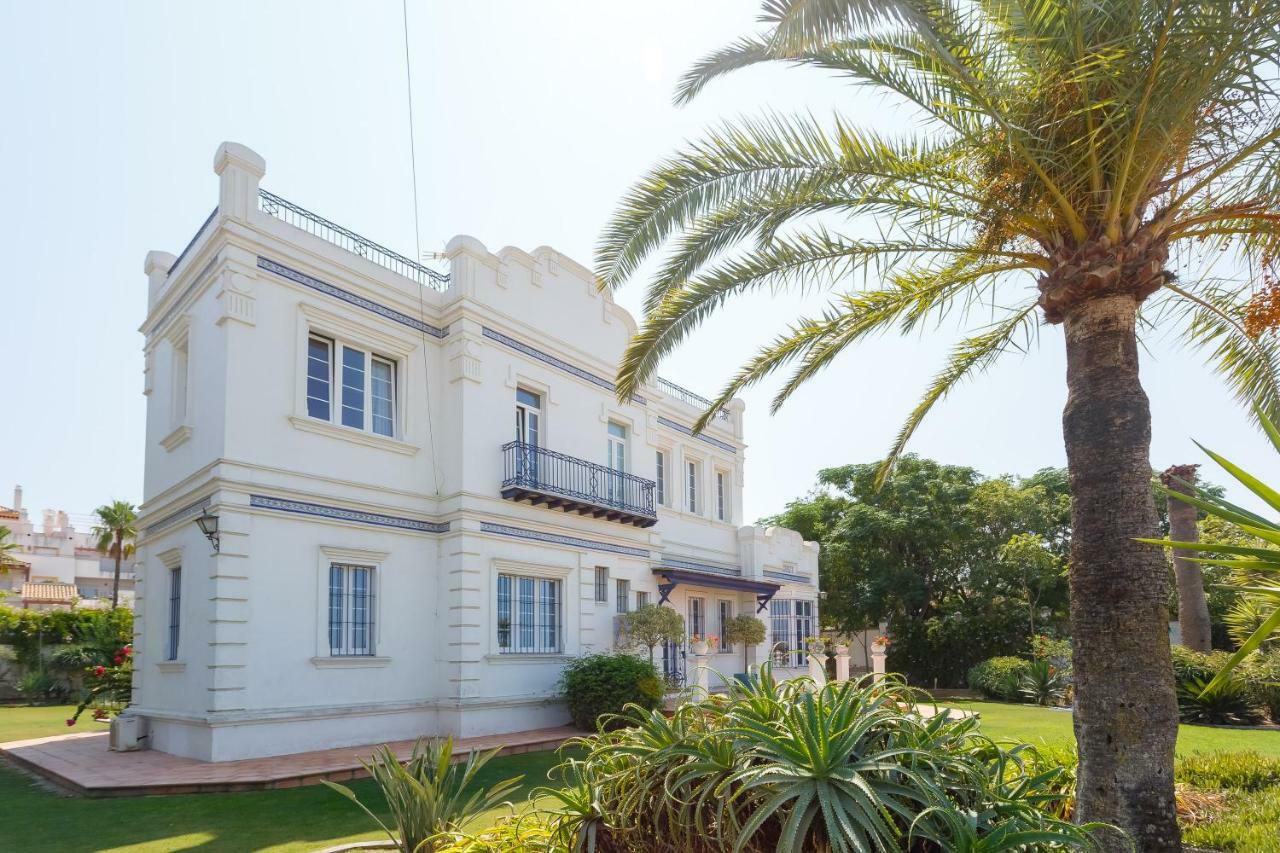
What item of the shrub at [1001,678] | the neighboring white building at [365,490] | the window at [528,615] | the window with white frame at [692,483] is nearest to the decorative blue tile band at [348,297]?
the neighboring white building at [365,490]

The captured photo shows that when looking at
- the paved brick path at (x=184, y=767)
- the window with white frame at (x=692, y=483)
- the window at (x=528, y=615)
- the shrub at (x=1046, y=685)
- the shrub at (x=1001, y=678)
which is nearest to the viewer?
the paved brick path at (x=184, y=767)

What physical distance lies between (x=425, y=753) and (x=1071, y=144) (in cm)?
591

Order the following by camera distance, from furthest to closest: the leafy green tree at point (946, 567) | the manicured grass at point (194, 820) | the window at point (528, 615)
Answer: the leafy green tree at point (946, 567), the window at point (528, 615), the manicured grass at point (194, 820)

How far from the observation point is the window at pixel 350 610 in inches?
521

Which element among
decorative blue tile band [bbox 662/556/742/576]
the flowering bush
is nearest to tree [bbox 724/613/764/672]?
decorative blue tile band [bbox 662/556/742/576]

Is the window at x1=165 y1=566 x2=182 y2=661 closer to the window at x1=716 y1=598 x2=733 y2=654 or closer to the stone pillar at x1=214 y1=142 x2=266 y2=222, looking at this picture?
the stone pillar at x1=214 y1=142 x2=266 y2=222

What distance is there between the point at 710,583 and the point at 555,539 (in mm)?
5010

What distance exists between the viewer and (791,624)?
2445 centimetres

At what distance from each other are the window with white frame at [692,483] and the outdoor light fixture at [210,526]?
40.3 feet

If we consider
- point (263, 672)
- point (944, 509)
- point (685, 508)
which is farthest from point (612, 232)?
point (944, 509)

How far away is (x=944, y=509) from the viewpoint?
2895 centimetres

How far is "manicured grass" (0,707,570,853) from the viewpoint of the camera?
7.64 metres

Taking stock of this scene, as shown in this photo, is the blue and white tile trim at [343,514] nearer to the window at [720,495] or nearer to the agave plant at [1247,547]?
the window at [720,495]

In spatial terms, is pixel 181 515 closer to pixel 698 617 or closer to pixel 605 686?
pixel 605 686
